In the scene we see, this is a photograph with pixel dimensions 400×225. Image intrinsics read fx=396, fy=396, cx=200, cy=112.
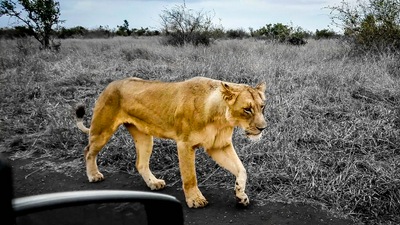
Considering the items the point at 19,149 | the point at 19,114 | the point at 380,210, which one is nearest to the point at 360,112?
the point at 380,210

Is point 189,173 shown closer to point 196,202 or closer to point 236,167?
point 196,202

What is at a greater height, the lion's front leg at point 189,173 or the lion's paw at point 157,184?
the lion's front leg at point 189,173

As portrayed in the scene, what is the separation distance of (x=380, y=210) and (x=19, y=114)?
21.6 feet

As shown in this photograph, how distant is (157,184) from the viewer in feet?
15.1

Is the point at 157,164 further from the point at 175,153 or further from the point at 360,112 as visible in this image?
the point at 360,112

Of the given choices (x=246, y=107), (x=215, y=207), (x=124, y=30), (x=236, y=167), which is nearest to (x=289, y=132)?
(x=236, y=167)

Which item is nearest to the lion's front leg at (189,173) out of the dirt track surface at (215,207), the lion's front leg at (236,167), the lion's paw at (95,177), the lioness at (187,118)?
the lioness at (187,118)

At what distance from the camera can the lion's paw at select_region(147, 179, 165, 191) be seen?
181 inches

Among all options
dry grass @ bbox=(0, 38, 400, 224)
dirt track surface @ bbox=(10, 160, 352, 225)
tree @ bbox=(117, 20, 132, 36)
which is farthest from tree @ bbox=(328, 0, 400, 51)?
tree @ bbox=(117, 20, 132, 36)

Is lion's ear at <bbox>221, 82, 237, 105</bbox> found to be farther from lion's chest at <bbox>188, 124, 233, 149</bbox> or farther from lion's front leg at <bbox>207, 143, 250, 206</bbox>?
lion's front leg at <bbox>207, 143, 250, 206</bbox>

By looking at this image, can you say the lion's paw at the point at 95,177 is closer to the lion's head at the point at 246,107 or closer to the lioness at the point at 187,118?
the lioness at the point at 187,118

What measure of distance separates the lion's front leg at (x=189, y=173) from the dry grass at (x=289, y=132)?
0.57 meters

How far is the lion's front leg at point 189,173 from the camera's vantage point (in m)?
3.93

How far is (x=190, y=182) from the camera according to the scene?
13.0 ft
